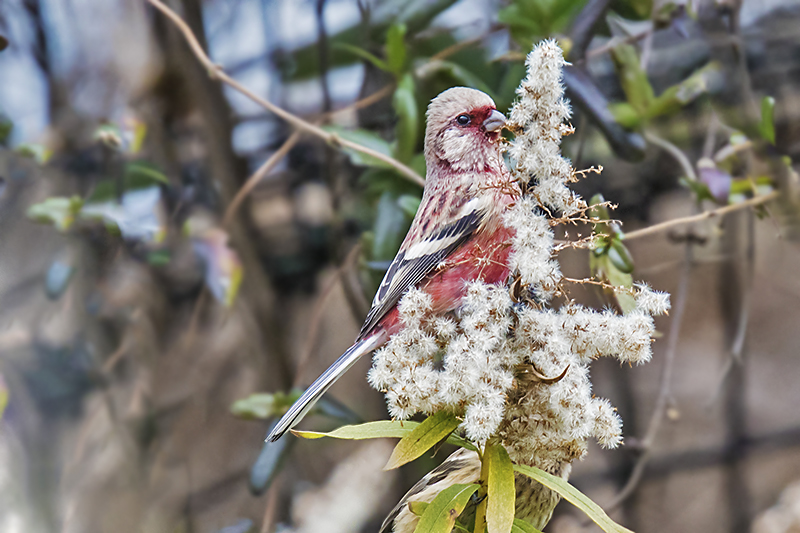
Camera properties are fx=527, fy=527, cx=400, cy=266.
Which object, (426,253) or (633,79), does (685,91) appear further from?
(426,253)

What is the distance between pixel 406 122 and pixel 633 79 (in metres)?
0.36

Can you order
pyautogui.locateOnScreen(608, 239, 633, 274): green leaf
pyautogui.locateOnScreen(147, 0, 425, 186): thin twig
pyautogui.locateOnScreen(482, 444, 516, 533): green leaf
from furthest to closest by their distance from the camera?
pyautogui.locateOnScreen(147, 0, 425, 186): thin twig < pyautogui.locateOnScreen(608, 239, 633, 274): green leaf < pyautogui.locateOnScreen(482, 444, 516, 533): green leaf

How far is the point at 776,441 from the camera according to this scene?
90cm

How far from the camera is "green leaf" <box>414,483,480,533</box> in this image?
1.12ft

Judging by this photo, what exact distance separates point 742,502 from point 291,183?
949 mm

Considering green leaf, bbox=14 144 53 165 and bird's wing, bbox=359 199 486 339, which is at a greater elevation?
green leaf, bbox=14 144 53 165

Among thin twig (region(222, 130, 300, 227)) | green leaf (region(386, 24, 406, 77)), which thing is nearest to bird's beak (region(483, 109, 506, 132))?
green leaf (region(386, 24, 406, 77))

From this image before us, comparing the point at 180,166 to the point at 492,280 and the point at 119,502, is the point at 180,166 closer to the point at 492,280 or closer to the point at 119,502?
the point at 119,502

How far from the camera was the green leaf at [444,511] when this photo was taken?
34 centimetres

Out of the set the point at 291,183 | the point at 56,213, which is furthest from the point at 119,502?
the point at 291,183

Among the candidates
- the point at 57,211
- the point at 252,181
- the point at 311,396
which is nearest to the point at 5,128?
the point at 57,211

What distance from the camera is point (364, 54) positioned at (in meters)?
0.84

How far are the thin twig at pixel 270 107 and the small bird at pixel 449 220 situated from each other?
237mm

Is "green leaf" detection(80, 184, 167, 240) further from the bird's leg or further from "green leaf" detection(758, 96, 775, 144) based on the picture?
"green leaf" detection(758, 96, 775, 144)
